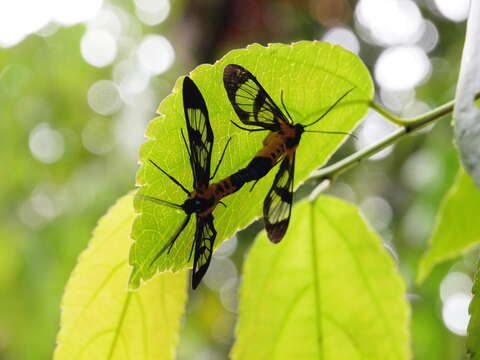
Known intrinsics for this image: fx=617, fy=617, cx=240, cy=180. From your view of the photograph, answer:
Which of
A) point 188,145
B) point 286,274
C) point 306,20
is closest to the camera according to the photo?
point 188,145

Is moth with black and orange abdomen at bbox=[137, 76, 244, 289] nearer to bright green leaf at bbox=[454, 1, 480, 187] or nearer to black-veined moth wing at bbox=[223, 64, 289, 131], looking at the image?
black-veined moth wing at bbox=[223, 64, 289, 131]

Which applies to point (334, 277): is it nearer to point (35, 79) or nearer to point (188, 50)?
point (188, 50)

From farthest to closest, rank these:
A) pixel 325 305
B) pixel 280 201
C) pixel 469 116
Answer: pixel 325 305 → pixel 280 201 → pixel 469 116

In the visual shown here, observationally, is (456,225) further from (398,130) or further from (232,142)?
(232,142)

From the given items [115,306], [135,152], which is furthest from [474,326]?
[135,152]

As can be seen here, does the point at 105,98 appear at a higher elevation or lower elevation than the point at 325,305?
higher

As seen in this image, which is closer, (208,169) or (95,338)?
(208,169)

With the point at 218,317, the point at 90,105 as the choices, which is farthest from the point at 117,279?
the point at 218,317

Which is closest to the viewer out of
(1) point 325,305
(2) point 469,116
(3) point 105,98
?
(2) point 469,116
